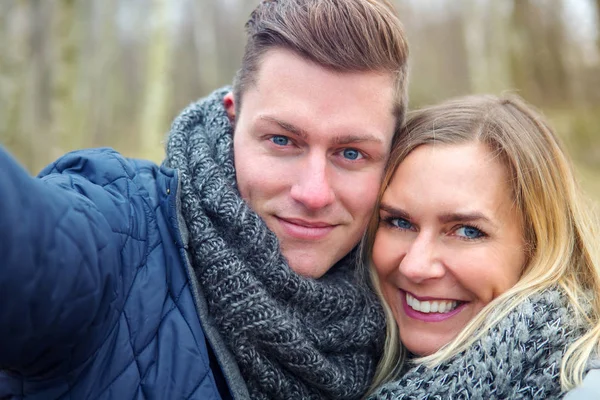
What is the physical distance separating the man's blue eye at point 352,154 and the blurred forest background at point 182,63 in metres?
6.83

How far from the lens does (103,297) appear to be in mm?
1777

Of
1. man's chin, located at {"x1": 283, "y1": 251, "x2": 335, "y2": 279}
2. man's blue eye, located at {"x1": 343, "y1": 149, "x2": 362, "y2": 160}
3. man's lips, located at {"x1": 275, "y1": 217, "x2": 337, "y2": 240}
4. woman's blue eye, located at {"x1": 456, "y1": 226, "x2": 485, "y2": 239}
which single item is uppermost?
man's blue eye, located at {"x1": 343, "y1": 149, "x2": 362, "y2": 160}

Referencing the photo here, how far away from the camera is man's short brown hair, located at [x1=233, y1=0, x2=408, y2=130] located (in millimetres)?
2393

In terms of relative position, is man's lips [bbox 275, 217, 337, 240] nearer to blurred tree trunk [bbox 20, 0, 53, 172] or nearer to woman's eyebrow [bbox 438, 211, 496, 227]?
woman's eyebrow [bbox 438, 211, 496, 227]

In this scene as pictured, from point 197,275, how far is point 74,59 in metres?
7.75

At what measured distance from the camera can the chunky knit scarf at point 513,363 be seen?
2.14m

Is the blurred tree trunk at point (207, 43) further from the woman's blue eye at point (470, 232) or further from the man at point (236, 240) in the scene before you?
the woman's blue eye at point (470, 232)

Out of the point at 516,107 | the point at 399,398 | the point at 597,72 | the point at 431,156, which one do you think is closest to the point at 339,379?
the point at 399,398

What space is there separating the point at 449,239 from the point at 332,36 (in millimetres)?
783

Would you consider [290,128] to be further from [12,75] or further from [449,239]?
[12,75]

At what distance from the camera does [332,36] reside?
94.2 inches

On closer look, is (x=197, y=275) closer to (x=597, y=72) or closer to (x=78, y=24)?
(x=78, y=24)

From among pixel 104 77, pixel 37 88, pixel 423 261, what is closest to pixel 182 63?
pixel 104 77

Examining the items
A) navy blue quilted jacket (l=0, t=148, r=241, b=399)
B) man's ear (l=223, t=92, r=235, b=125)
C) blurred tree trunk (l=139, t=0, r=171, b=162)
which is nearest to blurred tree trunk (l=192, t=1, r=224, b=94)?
blurred tree trunk (l=139, t=0, r=171, b=162)
